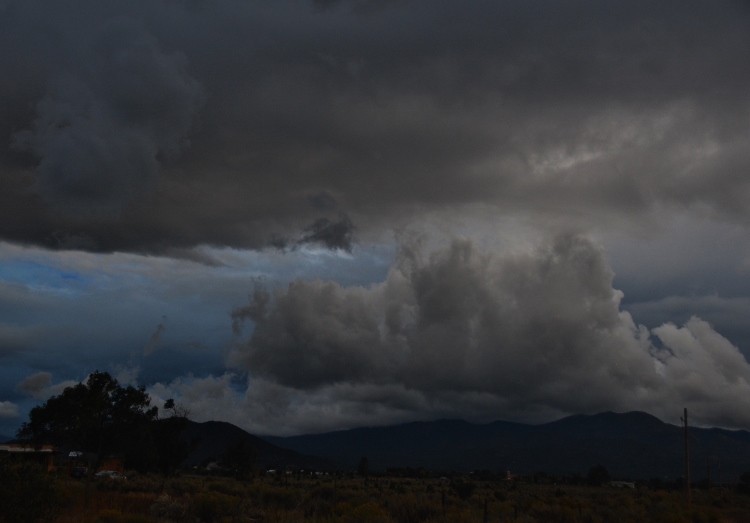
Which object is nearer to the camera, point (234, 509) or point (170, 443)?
point (234, 509)

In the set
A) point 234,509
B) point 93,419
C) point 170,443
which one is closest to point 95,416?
point 93,419

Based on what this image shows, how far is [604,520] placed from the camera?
34.5m

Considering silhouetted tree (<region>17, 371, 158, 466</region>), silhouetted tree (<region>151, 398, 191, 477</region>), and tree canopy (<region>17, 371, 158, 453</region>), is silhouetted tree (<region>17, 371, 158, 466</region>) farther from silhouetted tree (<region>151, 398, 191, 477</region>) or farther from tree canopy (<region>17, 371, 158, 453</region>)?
silhouetted tree (<region>151, 398, 191, 477</region>)

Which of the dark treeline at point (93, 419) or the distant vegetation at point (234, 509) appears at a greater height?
the dark treeline at point (93, 419)

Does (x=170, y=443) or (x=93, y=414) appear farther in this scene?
(x=170, y=443)

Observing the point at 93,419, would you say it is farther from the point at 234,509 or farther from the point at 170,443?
the point at 170,443

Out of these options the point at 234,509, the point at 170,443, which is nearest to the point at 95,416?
the point at 234,509

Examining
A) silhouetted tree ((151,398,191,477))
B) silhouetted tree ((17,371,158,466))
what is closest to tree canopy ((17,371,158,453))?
silhouetted tree ((17,371,158,466))

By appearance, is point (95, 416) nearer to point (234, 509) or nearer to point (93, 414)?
point (93, 414)

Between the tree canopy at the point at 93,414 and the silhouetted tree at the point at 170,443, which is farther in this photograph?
the silhouetted tree at the point at 170,443

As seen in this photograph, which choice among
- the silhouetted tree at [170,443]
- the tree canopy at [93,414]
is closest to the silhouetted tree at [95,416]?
the tree canopy at [93,414]

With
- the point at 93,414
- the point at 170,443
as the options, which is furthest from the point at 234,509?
the point at 170,443

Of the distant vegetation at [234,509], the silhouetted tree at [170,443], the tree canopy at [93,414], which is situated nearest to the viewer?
the distant vegetation at [234,509]

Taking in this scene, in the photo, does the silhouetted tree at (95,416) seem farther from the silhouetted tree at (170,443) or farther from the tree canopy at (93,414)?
the silhouetted tree at (170,443)
